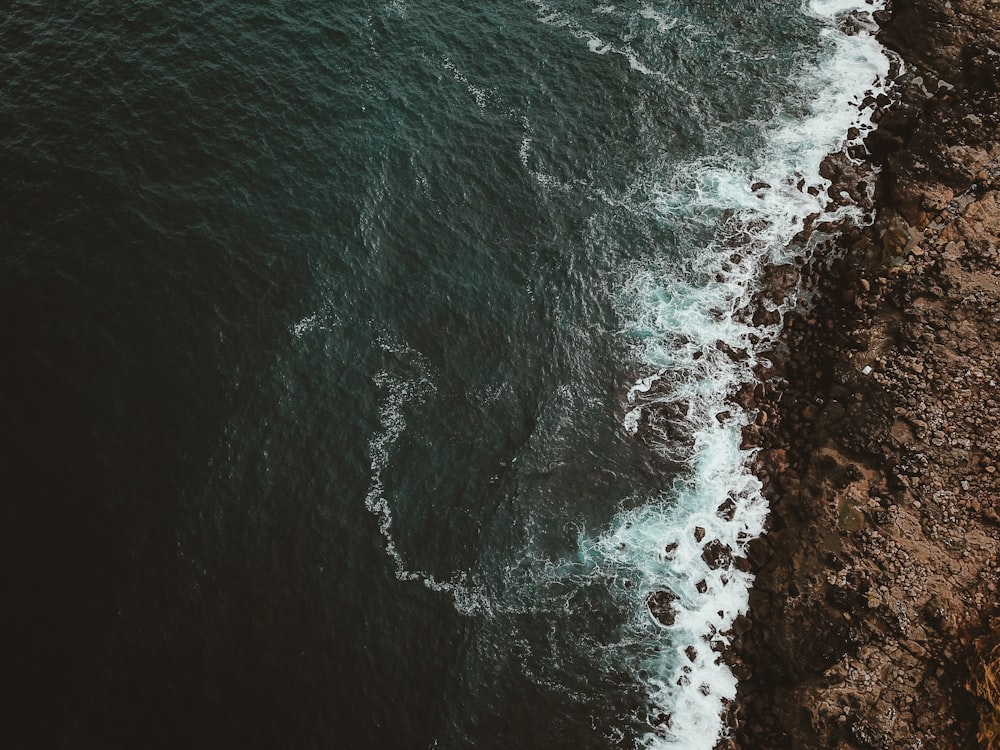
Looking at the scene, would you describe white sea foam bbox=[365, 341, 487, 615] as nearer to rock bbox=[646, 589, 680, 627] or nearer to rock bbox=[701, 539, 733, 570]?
rock bbox=[646, 589, 680, 627]

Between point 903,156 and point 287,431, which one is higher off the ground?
point 903,156

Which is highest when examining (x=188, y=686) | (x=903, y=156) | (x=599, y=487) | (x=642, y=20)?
(x=642, y=20)

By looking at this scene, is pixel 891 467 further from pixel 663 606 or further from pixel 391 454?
pixel 391 454

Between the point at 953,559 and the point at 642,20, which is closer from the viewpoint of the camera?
the point at 953,559

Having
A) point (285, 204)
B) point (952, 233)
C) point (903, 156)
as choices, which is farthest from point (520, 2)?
point (952, 233)

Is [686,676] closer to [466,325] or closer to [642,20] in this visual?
[466,325]

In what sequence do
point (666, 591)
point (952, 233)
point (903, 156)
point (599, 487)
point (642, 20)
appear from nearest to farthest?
point (666, 591), point (599, 487), point (952, 233), point (903, 156), point (642, 20)
